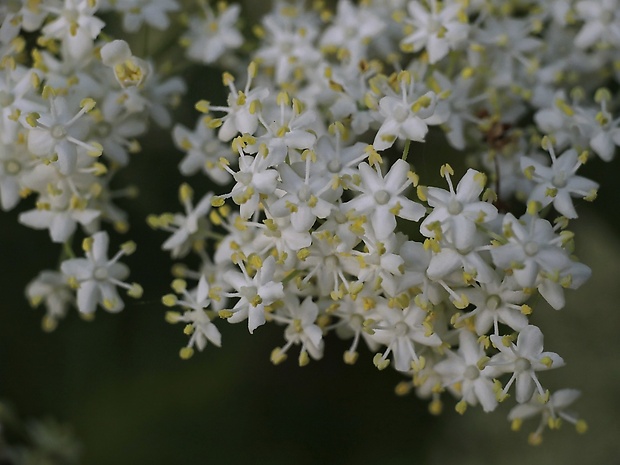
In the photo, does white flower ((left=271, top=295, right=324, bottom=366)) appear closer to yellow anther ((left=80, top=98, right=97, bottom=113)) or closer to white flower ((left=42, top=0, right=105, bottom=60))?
yellow anther ((left=80, top=98, right=97, bottom=113))

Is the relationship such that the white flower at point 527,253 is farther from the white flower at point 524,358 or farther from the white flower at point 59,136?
the white flower at point 59,136

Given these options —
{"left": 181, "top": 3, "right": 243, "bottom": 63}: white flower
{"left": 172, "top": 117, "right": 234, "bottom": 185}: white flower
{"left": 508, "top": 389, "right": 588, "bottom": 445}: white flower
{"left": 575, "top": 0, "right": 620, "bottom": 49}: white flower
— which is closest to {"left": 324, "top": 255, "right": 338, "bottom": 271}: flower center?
{"left": 172, "top": 117, "right": 234, "bottom": 185}: white flower

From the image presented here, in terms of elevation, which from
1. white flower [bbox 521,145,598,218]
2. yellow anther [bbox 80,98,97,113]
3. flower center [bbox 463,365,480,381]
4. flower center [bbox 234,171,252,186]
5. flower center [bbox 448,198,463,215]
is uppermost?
yellow anther [bbox 80,98,97,113]

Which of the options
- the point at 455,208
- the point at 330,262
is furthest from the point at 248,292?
the point at 455,208

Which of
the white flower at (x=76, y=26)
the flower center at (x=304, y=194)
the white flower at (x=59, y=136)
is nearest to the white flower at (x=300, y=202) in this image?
the flower center at (x=304, y=194)

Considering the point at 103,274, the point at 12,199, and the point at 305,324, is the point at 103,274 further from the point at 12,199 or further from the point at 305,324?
the point at 305,324

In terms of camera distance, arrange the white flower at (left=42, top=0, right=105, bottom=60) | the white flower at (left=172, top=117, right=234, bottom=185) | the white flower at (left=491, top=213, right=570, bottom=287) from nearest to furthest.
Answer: the white flower at (left=491, top=213, right=570, bottom=287) < the white flower at (left=42, top=0, right=105, bottom=60) < the white flower at (left=172, top=117, right=234, bottom=185)

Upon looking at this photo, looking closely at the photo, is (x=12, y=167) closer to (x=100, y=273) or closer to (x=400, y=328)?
(x=100, y=273)
